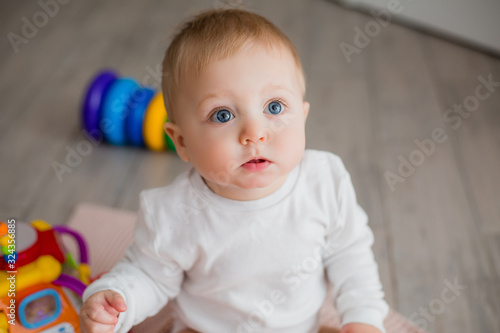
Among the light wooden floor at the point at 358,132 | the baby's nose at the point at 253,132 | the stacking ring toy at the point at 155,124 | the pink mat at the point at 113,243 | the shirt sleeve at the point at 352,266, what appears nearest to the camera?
the baby's nose at the point at 253,132

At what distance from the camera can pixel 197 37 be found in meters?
0.71

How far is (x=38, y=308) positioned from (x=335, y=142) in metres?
0.98

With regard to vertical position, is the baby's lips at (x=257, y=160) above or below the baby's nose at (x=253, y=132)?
below

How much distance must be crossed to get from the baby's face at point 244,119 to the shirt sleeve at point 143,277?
136 millimetres

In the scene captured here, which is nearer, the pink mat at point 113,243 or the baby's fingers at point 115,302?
the baby's fingers at point 115,302

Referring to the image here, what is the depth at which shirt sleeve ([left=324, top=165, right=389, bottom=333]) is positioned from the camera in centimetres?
80

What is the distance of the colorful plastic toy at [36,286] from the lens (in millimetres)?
841

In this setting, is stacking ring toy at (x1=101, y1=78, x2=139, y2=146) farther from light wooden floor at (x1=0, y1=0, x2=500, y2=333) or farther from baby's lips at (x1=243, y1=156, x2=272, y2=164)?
baby's lips at (x1=243, y1=156, x2=272, y2=164)

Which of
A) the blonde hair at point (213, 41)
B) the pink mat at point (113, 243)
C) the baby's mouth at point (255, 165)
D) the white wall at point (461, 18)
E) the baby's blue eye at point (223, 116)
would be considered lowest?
the pink mat at point (113, 243)

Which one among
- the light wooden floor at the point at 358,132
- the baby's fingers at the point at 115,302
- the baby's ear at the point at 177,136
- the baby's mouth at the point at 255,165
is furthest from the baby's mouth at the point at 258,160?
the light wooden floor at the point at 358,132

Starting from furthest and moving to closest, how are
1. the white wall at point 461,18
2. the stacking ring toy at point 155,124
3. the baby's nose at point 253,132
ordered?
1. the white wall at point 461,18
2. the stacking ring toy at point 155,124
3. the baby's nose at point 253,132

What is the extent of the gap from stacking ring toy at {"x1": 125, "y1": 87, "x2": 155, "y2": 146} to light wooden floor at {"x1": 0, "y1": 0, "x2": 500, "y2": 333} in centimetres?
4

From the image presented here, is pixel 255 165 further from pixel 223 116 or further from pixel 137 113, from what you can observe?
pixel 137 113

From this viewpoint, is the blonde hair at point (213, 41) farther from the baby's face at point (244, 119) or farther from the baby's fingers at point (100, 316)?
the baby's fingers at point (100, 316)
